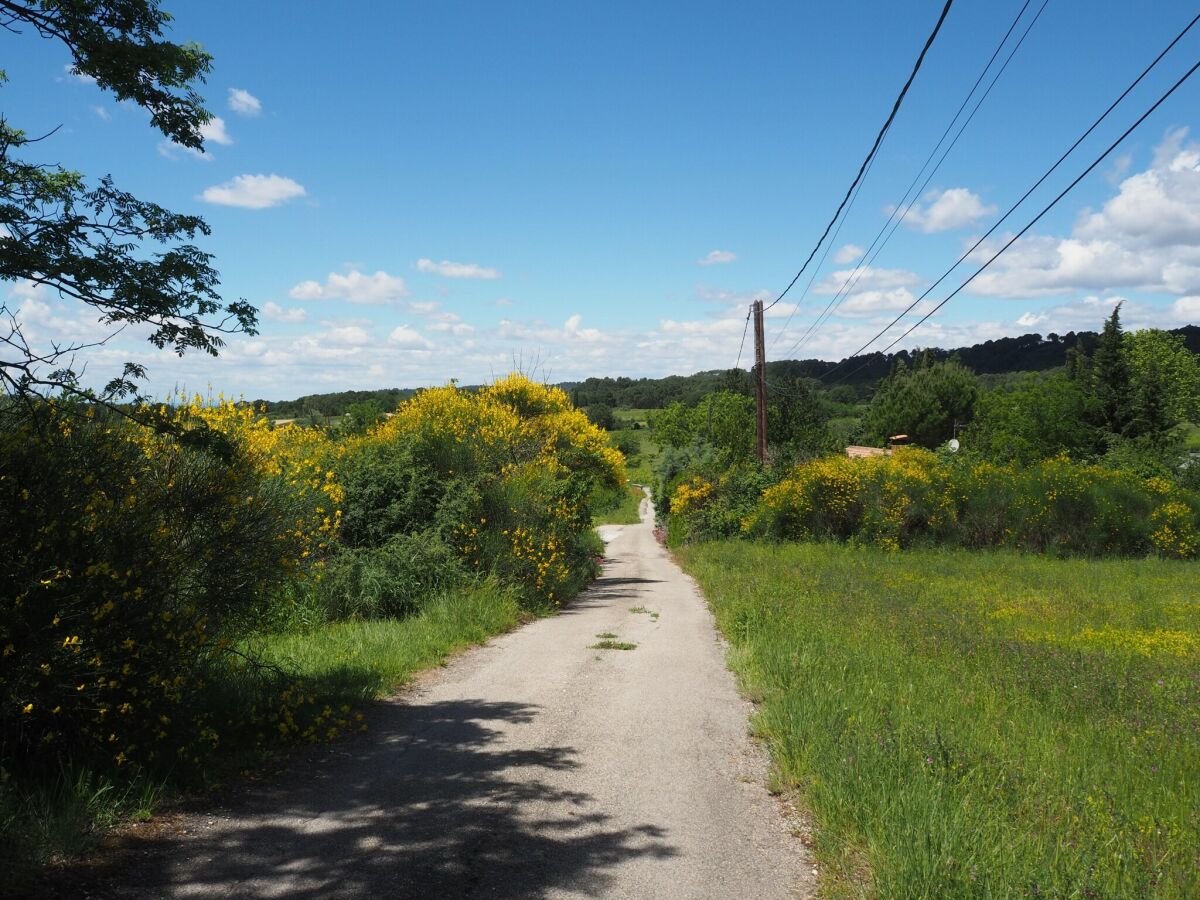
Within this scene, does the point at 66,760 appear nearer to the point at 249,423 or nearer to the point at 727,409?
the point at 249,423

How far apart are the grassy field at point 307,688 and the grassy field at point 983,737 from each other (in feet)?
12.8

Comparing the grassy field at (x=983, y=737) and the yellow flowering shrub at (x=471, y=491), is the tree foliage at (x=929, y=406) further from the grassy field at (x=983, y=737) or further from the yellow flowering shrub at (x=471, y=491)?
the grassy field at (x=983, y=737)

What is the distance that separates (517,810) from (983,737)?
3.81m

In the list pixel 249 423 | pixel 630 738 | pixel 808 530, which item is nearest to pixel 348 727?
pixel 630 738

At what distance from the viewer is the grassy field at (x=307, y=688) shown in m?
4.43

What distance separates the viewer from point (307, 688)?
792cm

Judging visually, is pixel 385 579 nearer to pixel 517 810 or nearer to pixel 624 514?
pixel 517 810

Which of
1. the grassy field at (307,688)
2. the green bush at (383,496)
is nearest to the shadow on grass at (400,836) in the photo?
the grassy field at (307,688)

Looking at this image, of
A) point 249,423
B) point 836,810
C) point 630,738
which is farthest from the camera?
point 249,423

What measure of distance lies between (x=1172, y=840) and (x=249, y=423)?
12242 millimetres

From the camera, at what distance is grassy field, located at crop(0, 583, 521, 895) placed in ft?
14.5

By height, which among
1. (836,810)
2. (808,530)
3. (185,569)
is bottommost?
(808,530)

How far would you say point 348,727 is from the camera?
7.25 meters

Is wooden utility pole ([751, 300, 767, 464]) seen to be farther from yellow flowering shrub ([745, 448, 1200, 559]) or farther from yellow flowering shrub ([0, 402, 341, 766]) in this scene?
yellow flowering shrub ([0, 402, 341, 766])
